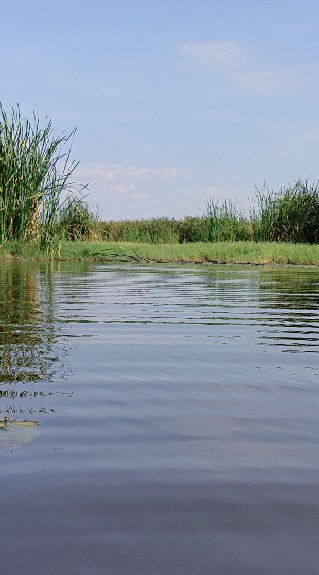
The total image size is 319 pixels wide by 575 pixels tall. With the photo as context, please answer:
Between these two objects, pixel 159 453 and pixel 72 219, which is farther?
pixel 72 219

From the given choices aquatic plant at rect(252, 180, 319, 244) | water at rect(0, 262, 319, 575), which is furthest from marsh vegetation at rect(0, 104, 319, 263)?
water at rect(0, 262, 319, 575)

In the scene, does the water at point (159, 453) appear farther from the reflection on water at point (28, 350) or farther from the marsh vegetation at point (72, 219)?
the marsh vegetation at point (72, 219)

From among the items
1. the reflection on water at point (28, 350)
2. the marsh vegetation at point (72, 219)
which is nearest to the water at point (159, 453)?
the reflection on water at point (28, 350)

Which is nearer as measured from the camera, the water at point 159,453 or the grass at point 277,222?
the water at point 159,453

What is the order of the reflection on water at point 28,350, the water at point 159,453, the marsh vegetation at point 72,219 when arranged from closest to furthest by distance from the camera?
the water at point 159,453, the reflection on water at point 28,350, the marsh vegetation at point 72,219

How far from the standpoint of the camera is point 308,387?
11.7 feet

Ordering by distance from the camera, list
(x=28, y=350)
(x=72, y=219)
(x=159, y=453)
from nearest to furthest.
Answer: (x=159, y=453), (x=28, y=350), (x=72, y=219)

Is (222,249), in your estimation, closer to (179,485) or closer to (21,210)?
(21,210)

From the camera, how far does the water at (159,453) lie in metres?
1.65

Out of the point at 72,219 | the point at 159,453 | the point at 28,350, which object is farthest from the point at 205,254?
the point at 159,453

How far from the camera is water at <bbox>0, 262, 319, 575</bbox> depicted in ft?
5.43

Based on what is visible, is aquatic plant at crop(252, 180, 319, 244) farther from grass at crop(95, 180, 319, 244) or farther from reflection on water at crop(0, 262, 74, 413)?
reflection on water at crop(0, 262, 74, 413)

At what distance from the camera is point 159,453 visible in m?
2.40

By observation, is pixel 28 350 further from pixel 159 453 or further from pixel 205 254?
pixel 205 254
